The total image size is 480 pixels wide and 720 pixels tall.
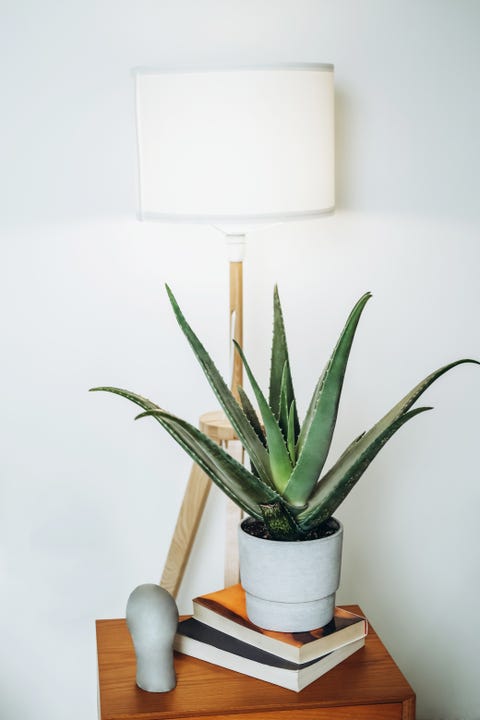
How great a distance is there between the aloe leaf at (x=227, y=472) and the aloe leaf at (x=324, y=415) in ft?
0.17

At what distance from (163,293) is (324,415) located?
649mm

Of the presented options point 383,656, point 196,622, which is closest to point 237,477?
point 196,622

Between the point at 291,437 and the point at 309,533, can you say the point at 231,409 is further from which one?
the point at 309,533

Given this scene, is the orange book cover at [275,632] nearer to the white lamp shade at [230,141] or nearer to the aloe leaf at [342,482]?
the aloe leaf at [342,482]

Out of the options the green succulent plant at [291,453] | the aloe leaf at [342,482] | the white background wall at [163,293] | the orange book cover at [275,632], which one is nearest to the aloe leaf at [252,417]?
the green succulent plant at [291,453]

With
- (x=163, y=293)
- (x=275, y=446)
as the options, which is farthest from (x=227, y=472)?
(x=163, y=293)

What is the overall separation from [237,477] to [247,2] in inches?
38.7

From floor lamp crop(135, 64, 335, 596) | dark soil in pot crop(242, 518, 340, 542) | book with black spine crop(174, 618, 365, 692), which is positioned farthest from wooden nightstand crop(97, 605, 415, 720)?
floor lamp crop(135, 64, 335, 596)

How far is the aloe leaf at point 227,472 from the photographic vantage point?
1.33m

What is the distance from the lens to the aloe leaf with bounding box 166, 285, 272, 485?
1379mm

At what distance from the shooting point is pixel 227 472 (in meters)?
1.35

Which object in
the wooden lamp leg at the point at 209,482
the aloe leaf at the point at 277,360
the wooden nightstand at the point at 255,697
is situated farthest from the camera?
the wooden lamp leg at the point at 209,482

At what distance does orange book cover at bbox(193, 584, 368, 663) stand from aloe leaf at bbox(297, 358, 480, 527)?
0.17 meters

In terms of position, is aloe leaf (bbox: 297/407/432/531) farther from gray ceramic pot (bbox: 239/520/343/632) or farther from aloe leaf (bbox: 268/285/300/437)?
aloe leaf (bbox: 268/285/300/437)
